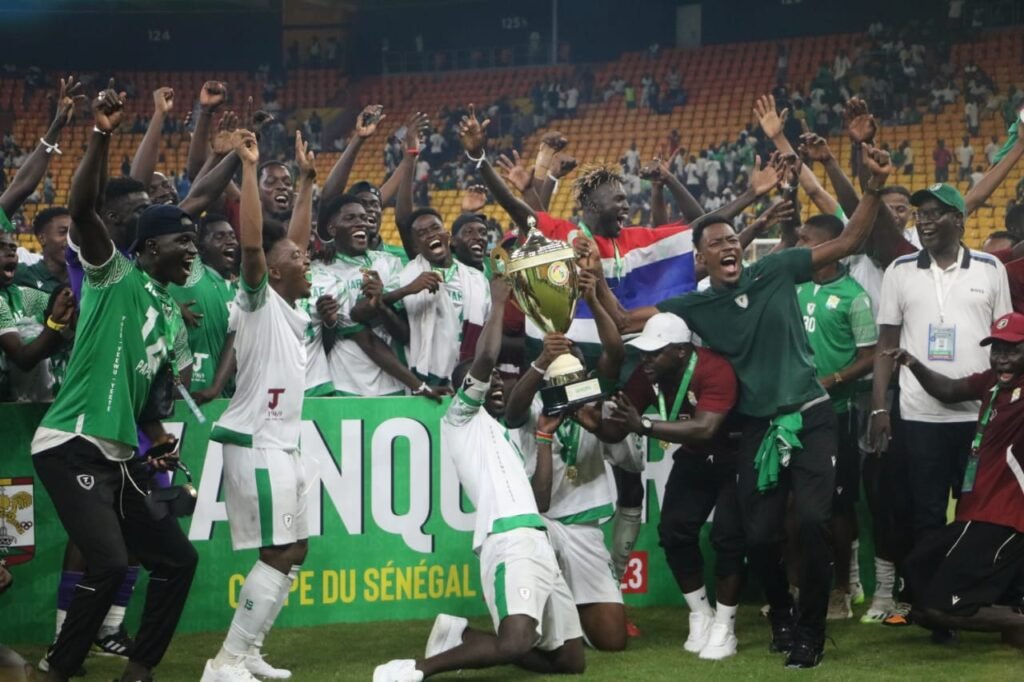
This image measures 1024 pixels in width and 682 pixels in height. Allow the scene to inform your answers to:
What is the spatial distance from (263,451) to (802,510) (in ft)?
8.50

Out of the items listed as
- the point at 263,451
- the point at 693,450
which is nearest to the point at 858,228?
the point at 693,450

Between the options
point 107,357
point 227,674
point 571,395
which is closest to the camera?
point 107,357

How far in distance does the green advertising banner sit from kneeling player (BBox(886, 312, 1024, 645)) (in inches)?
73.1

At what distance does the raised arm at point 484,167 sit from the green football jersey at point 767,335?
1281 mm

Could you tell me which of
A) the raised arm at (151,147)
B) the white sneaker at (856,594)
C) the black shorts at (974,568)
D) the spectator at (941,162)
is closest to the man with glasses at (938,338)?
the black shorts at (974,568)

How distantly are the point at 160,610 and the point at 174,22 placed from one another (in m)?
27.9

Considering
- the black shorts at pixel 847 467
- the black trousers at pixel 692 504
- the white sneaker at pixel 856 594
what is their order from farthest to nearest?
the white sneaker at pixel 856 594, the black shorts at pixel 847 467, the black trousers at pixel 692 504

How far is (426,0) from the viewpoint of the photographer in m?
31.9

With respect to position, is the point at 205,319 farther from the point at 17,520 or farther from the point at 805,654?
the point at 805,654

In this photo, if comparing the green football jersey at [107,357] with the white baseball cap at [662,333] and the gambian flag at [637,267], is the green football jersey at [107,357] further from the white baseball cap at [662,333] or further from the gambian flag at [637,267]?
the gambian flag at [637,267]

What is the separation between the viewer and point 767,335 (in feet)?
22.7

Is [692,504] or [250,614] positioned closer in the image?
[250,614]

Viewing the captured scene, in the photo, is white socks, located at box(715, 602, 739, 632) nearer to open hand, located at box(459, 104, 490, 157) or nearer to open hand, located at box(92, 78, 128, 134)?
open hand, located at box(459, 104, 490, 157)

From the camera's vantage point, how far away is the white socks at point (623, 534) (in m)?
7.73
